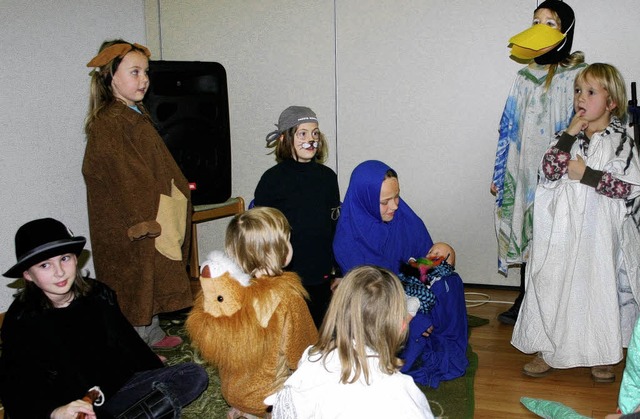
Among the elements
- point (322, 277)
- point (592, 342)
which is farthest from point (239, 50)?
point (592, 342)

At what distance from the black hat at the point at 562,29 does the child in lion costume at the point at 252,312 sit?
158 cm

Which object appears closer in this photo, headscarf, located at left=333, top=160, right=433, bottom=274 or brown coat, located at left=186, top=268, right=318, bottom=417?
brown coat, located at left=186, top=268, right=318, bottom=417

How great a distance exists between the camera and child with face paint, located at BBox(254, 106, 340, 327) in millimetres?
2854

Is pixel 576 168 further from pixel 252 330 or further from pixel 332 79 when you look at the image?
pixel 332 79

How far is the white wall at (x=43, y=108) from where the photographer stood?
3.35m

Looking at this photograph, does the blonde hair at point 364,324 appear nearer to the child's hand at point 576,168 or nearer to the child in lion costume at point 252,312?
the child in lion costume at point 252,312

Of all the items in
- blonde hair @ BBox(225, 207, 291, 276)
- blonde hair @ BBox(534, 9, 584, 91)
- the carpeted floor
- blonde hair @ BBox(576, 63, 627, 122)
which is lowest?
the carpeted floor

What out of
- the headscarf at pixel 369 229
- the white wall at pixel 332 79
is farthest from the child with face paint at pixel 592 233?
the white wall at pixel 332 79

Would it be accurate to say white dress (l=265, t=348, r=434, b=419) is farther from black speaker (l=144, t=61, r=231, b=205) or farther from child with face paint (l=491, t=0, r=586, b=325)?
black speaker (l=144, t=61, r=231, b=205)

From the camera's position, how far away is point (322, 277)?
291 centimetres

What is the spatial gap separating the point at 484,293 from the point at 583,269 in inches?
49.6

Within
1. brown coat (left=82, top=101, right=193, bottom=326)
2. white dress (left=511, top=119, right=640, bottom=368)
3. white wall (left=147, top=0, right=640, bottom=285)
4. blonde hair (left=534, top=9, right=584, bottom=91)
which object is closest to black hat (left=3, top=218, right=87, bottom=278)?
brown coat (left=82, top=101, right=193, bottom=326)

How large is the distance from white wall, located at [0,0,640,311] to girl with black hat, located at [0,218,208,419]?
4.76 feet

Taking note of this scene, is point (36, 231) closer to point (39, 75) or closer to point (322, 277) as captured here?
point (322, 277)
